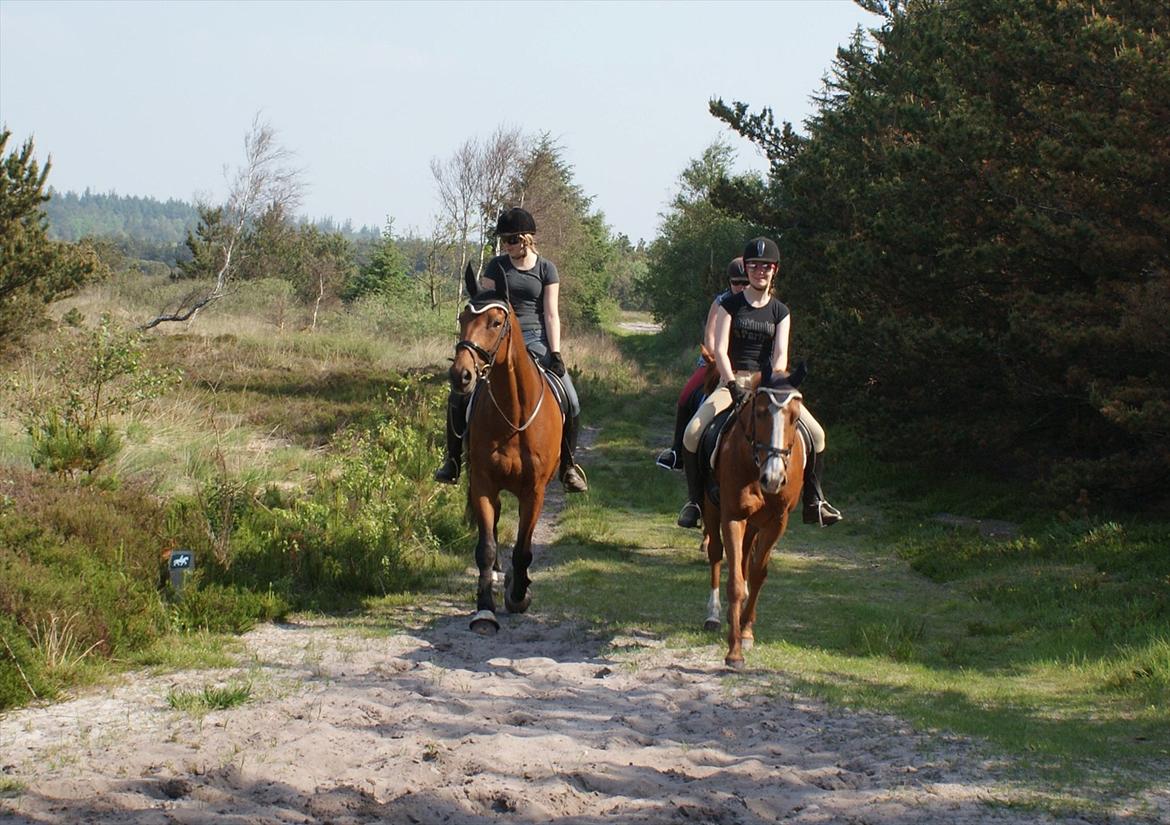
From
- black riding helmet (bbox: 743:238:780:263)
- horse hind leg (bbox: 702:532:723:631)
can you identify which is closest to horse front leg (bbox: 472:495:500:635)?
horse hind leg (bbox: 702:532:723:631)

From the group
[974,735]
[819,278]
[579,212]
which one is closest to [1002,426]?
[819,278]

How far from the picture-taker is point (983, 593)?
38.6ft

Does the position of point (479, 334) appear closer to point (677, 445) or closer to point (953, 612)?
point (677, 445)

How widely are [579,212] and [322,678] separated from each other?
185 ft

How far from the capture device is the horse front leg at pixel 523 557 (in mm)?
9773

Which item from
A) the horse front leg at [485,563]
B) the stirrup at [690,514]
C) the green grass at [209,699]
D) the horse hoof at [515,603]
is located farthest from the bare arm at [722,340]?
the green grass at [209,699]

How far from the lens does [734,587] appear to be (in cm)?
839

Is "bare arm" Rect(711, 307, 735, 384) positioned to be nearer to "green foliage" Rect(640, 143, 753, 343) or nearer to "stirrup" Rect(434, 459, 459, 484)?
"stirrup" Rect(434, 459, 459, 484)

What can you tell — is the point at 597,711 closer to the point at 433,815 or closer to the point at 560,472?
the point at 433,815

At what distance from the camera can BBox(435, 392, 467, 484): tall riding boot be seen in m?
10.1

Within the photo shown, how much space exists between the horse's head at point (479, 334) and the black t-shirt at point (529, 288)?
2.15 ft

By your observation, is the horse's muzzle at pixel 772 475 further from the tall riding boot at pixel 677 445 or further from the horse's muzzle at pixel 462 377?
the tall riding boot at pixel 677 445

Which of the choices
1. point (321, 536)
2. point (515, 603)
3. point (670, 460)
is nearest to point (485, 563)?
point (515, 603)

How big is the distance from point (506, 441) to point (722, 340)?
6.38ft
